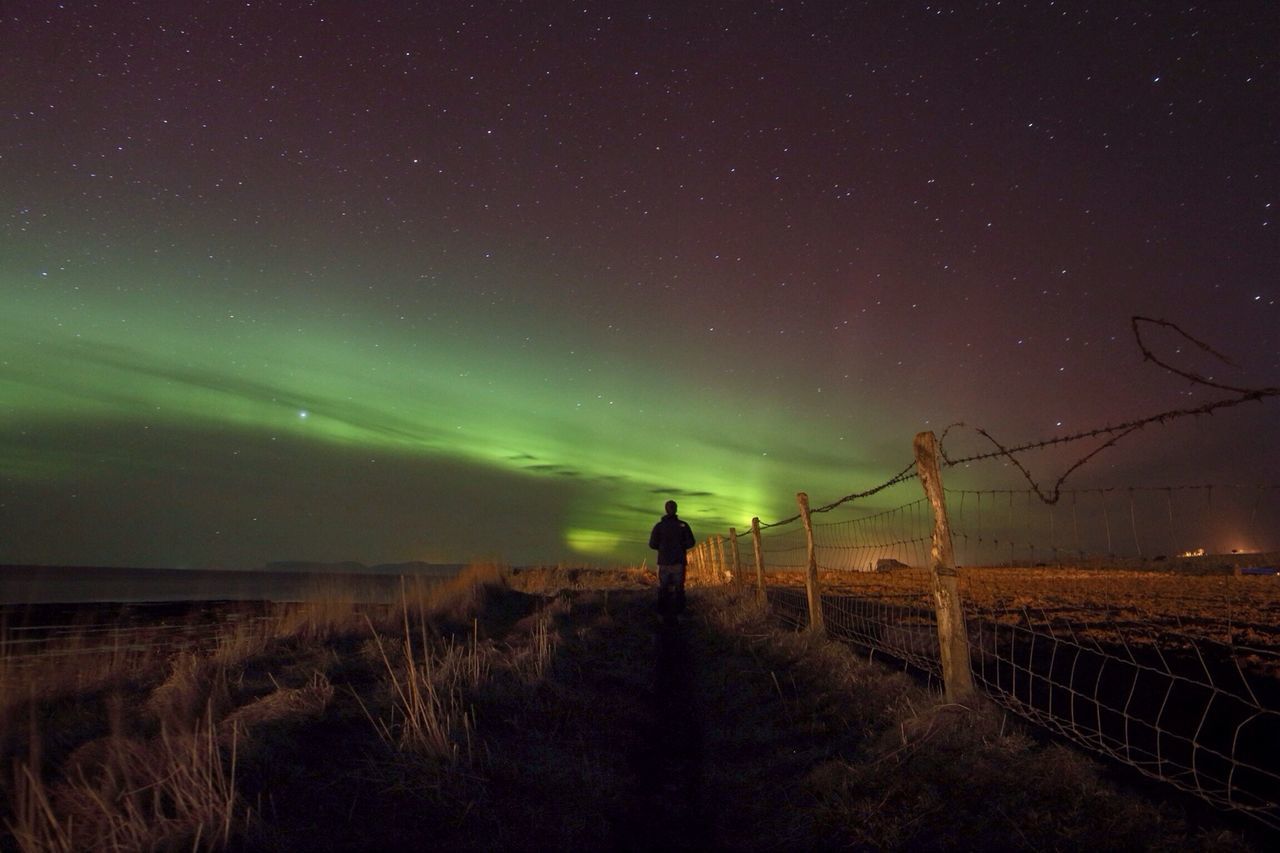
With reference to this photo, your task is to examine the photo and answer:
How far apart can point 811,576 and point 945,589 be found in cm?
411

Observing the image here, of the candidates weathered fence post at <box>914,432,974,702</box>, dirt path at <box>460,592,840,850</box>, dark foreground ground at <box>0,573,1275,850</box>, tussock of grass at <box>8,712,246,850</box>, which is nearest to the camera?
tussock of grass at <box>8,712,246,850</box>

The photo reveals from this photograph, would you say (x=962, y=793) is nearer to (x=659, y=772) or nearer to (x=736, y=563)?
(x=659, y=772)

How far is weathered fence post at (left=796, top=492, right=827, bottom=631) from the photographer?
30.5ft

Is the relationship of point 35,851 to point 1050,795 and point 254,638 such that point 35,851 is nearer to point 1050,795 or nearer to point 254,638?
point 1050,795

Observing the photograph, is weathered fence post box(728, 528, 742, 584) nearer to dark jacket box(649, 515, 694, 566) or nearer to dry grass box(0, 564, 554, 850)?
dark jacket box(649, 515, 694, 566)

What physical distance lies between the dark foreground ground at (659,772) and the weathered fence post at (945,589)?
0.89 feet

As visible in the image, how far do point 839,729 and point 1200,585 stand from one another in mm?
24872

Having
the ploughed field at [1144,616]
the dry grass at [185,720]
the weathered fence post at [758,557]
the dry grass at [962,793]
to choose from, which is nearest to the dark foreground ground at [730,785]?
the dry grass at [962,793]

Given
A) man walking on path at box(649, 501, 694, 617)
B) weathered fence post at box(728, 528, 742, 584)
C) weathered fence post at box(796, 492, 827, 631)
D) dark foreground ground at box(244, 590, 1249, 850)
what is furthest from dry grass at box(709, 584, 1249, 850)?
weathered fence post at box(728, 528, 742, 584)

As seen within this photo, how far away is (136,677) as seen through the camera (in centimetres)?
765

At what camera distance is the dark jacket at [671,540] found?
44.6ft

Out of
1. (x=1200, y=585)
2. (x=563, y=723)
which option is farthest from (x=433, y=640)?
(x=1200, y=585)

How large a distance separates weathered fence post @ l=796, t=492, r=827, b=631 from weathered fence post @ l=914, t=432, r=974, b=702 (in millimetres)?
→ 3441

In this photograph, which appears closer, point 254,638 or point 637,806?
point 637,806
